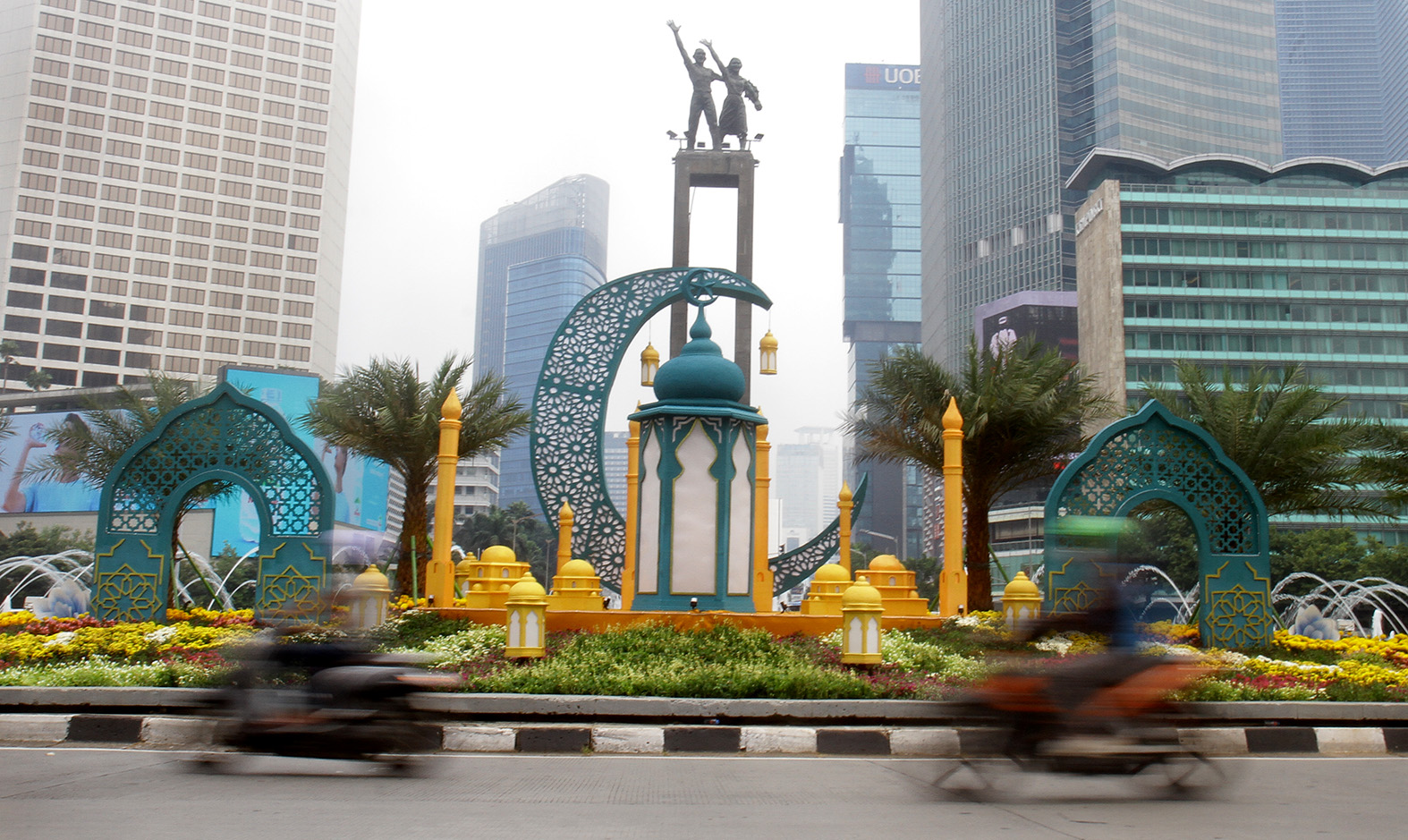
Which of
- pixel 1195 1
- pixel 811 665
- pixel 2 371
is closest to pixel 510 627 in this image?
pixel 811 665

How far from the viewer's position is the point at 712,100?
108ft

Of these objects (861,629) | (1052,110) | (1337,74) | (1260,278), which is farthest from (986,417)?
(1337,74)

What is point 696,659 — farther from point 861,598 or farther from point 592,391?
point 592,391

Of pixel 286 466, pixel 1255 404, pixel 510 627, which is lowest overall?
pixel 510 627

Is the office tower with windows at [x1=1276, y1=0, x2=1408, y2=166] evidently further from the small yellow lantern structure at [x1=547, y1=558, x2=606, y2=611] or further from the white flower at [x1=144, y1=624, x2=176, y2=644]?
the white flower at [x1=144, y1=624, x2=176, y2=644]

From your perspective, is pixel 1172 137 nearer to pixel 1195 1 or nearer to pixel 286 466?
pixel 1195 1

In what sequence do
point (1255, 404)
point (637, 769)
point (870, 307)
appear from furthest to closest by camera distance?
point (870, 307) < point (1255, 404) < point (637, 769)

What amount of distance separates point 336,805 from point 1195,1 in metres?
94.8

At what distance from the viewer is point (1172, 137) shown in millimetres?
81812

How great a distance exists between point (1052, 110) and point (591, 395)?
270 feet

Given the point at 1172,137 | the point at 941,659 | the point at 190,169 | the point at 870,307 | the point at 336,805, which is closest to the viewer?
the point at 336,805

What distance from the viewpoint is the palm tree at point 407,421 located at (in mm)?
18828

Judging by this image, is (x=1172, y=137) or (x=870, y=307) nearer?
(x=1172, y=137)

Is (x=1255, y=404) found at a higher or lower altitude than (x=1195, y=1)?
lower
